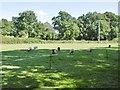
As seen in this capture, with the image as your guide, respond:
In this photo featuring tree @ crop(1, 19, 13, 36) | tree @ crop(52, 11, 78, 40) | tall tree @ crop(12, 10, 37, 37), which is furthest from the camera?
tree @ crop(52, 11, 78, 40)

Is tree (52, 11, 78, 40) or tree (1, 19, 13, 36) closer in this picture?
tree (1, 19, 13, 36)

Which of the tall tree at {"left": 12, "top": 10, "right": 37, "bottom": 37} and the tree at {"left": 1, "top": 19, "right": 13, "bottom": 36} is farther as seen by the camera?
the tall tree at {"left": 12, "top": 10, "right": 37, "bottom": 37}

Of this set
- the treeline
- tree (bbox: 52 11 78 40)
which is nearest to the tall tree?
the treeline

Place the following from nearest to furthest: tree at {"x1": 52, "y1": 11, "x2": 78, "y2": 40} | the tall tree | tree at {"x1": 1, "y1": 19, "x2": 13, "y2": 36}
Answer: tree at {"x1": 1, "y1": 19, "x2": 13, "y2": 36}
the tall tree
tree at {"x1": 52, "y1": 11, "x2": 78, "y2": 40}

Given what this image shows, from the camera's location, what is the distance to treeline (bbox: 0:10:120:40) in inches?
2562

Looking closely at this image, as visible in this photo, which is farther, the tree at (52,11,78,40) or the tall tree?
the tree at (52,11,78,40)

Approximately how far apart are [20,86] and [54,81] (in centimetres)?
152

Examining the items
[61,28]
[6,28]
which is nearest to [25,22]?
[6,28]

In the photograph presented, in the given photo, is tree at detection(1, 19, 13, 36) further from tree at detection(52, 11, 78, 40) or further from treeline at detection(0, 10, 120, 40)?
tree at detection(52, 11, 78, 40)

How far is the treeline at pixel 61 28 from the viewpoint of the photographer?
213 feet

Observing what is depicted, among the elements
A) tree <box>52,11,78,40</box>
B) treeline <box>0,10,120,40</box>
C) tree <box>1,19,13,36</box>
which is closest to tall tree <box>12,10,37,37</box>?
treeline <box>0,10,120,40</box>

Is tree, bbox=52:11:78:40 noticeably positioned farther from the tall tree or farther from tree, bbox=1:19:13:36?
tree, bbox=1:19:13:36

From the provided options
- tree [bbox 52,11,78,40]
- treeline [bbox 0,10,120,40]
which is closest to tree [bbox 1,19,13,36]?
treeline [bbox 0,10,120,40]

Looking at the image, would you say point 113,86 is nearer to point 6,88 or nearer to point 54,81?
point 54,81
